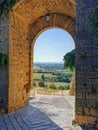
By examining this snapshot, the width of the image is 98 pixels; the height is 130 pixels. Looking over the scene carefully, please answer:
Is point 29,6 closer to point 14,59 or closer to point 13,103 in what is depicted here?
point 14,59

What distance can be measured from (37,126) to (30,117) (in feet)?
3.62

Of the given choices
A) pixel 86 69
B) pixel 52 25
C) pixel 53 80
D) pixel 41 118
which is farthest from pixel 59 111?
pixel 53 80

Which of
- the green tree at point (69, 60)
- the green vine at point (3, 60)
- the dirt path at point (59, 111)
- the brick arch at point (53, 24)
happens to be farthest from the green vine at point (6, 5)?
the dirt path at point (59, 111)

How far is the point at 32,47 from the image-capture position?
11.4 m

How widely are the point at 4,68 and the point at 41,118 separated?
2.36 m

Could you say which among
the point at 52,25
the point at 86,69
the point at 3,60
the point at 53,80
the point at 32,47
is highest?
the point at 52,25

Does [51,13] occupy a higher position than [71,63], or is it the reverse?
[51,13]

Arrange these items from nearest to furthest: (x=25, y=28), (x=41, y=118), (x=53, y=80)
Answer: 1. (x=41, y=118)
2. (x=25, y=28)
3. (x=53, y=80)

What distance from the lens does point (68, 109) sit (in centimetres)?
877

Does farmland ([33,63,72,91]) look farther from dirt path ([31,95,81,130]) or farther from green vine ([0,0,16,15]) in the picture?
green vine ([0,0,16,15])

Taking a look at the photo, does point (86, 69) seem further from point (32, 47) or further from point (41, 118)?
point (32, 47)

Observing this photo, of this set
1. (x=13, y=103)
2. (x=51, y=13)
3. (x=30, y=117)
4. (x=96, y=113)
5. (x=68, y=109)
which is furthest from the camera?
(x=51, y=13)

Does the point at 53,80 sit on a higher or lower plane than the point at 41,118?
lower

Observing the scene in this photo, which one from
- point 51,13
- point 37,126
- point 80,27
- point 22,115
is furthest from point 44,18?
point 37,126
